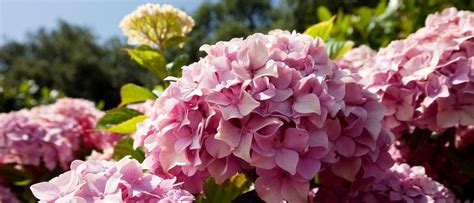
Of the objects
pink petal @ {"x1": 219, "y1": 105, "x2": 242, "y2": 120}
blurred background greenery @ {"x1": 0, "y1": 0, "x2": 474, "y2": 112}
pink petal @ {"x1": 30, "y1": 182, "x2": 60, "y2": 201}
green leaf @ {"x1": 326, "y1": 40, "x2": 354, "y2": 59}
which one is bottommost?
blurred background greenery @ {"x1": 0, "y1": 0, "x2": 474, "y2": 112}

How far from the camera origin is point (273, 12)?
2195 cm

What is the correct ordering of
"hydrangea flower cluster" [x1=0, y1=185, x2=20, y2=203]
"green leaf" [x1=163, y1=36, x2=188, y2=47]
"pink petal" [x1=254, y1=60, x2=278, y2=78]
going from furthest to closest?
"hydrangea flower cluster" [x1=0, y1=185, x2=20, y2=203] < "green leaf" [x1=163, y1=36, x2=188, y2=47] < "pink petal" [x1=254, y1=60, x2=278, y2=78]

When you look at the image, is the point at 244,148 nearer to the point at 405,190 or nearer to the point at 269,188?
the point at 269,188

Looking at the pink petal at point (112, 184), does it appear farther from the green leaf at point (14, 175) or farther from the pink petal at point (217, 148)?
the green leaf at point (14, 175)

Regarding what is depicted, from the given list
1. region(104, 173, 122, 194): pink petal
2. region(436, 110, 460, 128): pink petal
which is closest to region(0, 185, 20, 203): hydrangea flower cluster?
region(104, 173, 122, 194): pink petal

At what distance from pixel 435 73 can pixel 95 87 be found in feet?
67.7

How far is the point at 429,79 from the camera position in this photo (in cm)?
100

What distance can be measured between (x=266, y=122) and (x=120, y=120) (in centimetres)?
45

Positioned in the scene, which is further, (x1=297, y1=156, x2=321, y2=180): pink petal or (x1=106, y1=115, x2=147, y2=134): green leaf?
(x1=106, y1=115, x2=147, y2=134): green leaf

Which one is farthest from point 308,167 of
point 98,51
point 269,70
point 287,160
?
point 98,51

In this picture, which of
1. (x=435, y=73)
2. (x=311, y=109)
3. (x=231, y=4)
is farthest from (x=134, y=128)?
(x=231, y=4)

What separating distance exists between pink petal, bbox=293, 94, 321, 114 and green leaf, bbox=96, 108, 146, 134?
0.38 metres

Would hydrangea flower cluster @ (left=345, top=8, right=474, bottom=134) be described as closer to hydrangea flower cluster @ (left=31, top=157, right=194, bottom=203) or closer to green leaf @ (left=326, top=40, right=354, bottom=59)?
green leaf @ (left=326, top=40, right=354, bottom=59)

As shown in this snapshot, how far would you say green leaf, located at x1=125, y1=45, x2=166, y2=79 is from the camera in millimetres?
1119
